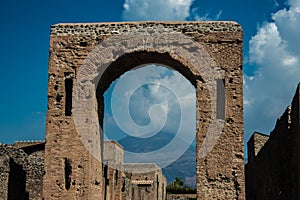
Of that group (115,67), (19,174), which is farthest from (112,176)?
(19,174)

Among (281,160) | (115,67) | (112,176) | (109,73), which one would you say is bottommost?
(112,176)

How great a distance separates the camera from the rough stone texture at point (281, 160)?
37.3 ft

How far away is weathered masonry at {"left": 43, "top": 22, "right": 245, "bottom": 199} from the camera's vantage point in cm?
1175

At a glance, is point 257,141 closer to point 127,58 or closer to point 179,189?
point 127,58

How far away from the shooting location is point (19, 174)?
1154 centimetres

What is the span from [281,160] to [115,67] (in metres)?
5.01

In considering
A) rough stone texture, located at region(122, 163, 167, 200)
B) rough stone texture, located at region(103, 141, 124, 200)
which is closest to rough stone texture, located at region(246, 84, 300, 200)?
rough stone texture, located at region(103, 141, 124, 200)

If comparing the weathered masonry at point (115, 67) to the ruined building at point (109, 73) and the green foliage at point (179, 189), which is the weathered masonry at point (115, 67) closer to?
the ruined building at point (109, 73)

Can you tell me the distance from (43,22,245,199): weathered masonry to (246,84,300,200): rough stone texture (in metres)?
1.22

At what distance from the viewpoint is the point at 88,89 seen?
40.5ft

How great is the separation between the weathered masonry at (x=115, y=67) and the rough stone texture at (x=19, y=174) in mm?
417

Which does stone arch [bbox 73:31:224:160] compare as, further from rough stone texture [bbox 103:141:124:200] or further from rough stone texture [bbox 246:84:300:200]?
rough stone texture [bbox 103:141:124:200]

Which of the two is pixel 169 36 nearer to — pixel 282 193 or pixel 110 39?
pixel 110 39

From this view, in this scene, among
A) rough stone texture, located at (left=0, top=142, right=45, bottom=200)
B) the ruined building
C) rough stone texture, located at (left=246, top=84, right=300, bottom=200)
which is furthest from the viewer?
the ruined building
